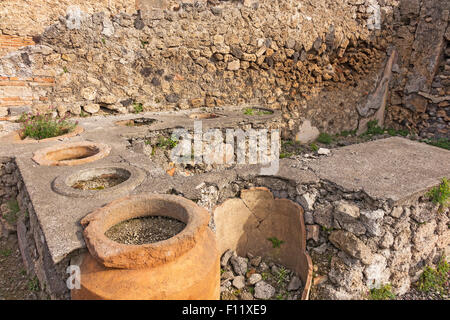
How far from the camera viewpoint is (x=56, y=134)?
3.84m

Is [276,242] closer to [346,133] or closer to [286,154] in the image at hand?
[286,154]

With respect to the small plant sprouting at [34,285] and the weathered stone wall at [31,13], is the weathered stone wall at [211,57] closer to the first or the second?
the weathered stone wall at [31,13]

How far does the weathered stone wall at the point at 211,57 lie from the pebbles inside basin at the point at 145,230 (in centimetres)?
350

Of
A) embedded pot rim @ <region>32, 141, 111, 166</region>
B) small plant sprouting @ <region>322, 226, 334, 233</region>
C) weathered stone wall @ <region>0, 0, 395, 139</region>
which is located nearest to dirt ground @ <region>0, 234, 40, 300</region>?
embedded pot rim @ <region>32, 141, 111, 166</region>

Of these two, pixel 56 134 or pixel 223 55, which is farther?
pixel 223 55

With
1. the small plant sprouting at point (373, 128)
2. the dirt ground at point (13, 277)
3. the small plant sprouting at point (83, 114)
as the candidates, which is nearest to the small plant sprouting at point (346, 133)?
the small plant sprouting at point (373, 128)

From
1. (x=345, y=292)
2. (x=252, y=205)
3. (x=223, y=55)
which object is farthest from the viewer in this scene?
(x=223, y=55)

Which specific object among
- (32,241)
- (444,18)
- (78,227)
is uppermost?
(444,18)

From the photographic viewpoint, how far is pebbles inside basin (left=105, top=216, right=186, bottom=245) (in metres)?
1.77

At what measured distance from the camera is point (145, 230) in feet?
6.16

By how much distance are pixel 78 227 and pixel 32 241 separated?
3.30 ft
